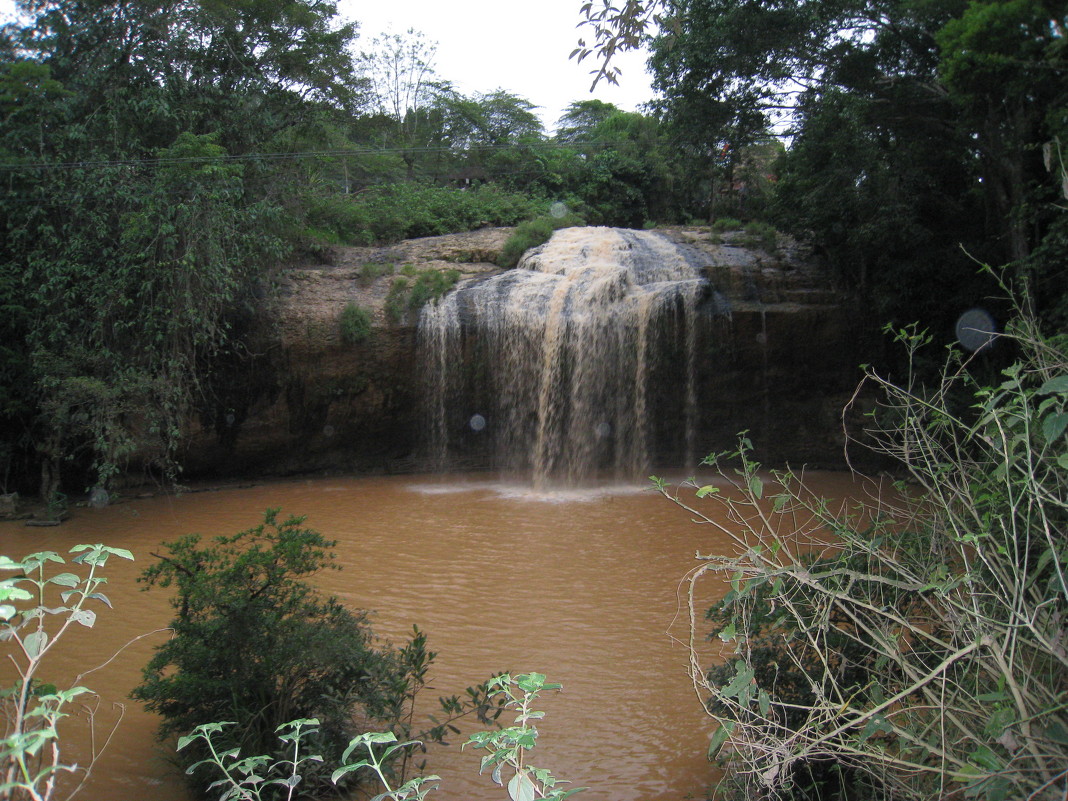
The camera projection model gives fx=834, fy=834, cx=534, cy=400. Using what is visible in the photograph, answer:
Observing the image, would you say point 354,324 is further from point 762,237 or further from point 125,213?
point 762,237

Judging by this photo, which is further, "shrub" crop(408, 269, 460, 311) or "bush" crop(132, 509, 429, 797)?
"shrub" crop(408, 269, 460, 311)

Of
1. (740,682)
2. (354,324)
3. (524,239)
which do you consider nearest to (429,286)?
(354,324)

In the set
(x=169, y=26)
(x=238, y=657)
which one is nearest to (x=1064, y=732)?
(x=238, y=657)

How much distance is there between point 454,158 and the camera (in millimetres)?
25125

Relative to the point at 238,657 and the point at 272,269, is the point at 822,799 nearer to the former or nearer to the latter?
the point at 238,657

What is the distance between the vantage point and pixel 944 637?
4.09 m

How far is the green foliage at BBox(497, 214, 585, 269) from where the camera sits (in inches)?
621

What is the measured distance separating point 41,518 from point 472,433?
6.60m

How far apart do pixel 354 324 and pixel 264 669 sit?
31.9 ft

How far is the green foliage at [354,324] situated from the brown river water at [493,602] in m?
2.39

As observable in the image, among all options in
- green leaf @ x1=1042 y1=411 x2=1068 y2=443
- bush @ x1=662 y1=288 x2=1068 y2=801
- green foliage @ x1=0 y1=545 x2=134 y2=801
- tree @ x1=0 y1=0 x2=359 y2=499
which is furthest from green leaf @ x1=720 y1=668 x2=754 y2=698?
tree @ x1=0 y1=0 x2=359 y2=499

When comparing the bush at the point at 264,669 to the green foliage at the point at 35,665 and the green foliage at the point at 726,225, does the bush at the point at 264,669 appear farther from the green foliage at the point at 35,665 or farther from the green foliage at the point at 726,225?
the green foliage at the point at 726,225

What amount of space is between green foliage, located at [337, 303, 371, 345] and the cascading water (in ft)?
3.14

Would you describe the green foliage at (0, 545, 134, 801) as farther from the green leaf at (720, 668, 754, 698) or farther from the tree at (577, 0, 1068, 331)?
the tree at (577, 0, 1068, 331)
